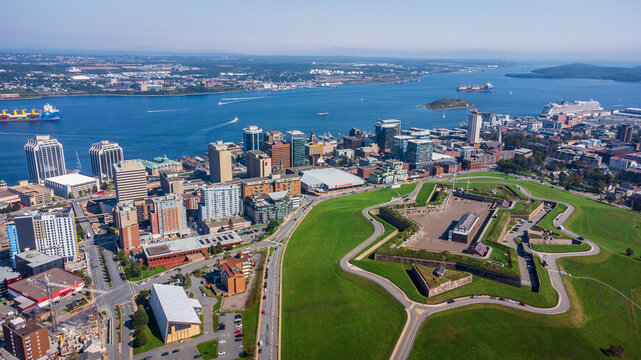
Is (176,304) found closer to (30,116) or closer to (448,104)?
(30,116)

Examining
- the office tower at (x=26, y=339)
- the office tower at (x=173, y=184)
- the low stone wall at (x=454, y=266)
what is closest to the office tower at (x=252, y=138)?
the office tower at (x=173, y=184)

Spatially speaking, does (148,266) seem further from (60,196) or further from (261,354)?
(60,196)

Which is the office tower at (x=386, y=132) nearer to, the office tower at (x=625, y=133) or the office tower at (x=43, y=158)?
the office tower at (x=625, y=133)

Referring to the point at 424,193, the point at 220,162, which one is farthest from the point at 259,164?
the point at 424,193

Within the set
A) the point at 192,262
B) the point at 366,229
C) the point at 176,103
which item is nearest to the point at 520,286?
the point at 366,229

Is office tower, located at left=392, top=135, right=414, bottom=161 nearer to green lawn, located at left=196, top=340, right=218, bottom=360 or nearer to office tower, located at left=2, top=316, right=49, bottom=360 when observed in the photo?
green lawn, located at left=196, top=340, right=218, bottom=360
